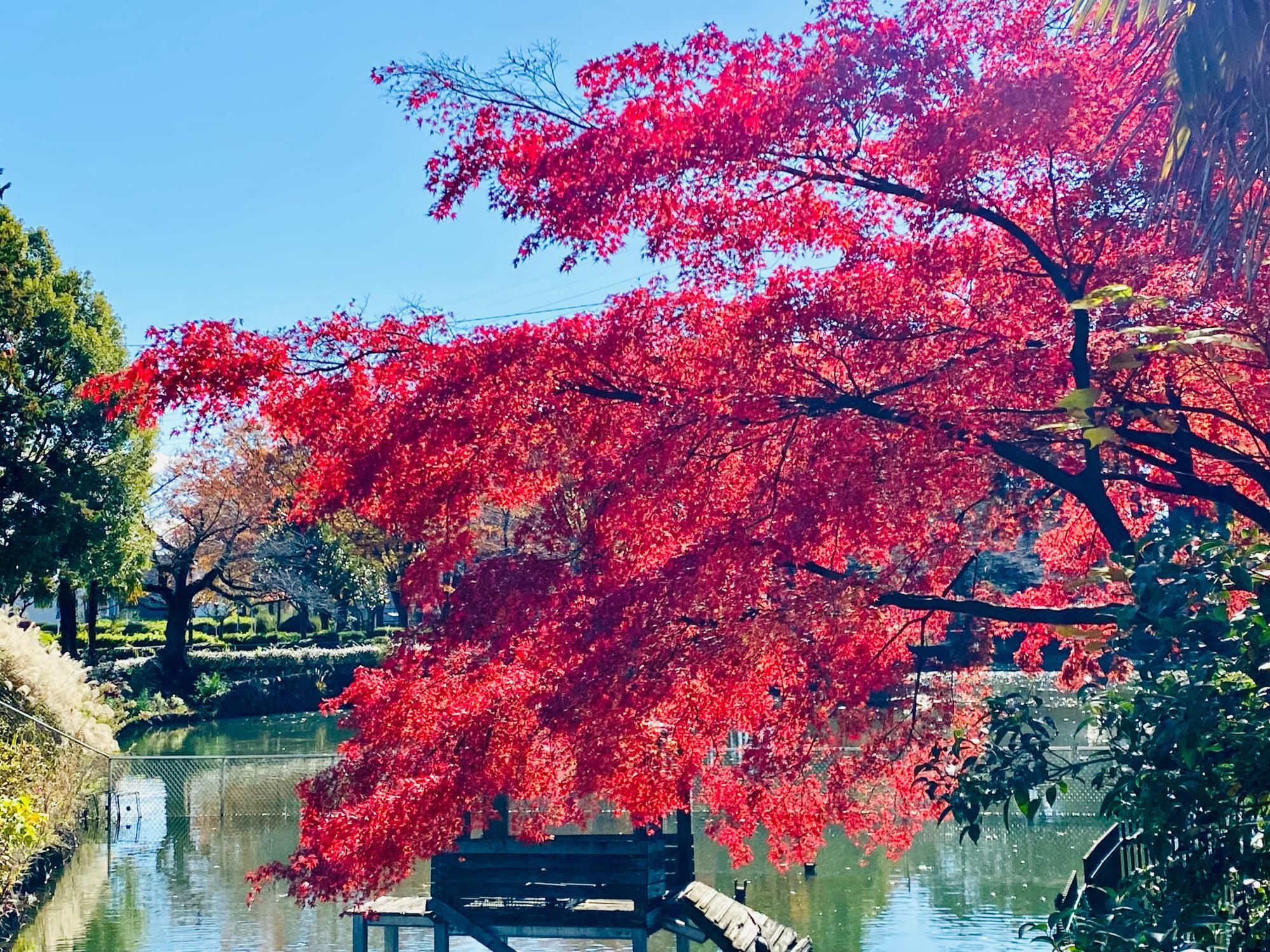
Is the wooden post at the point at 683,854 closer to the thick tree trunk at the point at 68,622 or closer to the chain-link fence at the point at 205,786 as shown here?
the chain-link fence at the point at 205,786

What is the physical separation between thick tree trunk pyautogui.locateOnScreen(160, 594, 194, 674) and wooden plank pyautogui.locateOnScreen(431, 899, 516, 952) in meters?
30.8

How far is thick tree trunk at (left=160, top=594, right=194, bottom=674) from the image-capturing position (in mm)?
38875

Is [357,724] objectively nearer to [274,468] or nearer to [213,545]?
[274,468]

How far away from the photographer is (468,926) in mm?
10219

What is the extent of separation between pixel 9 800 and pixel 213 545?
121ft

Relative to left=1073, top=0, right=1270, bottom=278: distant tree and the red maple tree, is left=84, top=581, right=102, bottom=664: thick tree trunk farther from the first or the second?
left=1073, top=0, right=1270, bottom=278: distant tree

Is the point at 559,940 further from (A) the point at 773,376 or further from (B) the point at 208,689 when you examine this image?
(B) the point at 208,689

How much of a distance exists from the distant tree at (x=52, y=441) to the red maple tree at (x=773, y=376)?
22.5 metres

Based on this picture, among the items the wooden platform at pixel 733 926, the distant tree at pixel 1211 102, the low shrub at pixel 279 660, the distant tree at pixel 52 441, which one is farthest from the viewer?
the low shrub at pixel 279 660

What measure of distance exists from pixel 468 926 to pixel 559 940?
10.6ft

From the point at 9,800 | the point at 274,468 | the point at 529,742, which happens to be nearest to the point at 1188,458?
the point at 529,742

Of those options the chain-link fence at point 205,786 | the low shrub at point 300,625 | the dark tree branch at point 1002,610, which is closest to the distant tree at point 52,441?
the chain-link fence at point 205,786

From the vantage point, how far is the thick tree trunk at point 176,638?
38.9 meters

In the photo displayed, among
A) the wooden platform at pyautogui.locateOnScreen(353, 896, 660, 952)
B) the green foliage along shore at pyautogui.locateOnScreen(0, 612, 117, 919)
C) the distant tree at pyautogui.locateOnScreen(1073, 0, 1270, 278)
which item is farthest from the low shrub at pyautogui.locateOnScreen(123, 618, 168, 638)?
the distant tree at pyautogui.locateOnScreen(1073, 0, 1270, 278)
